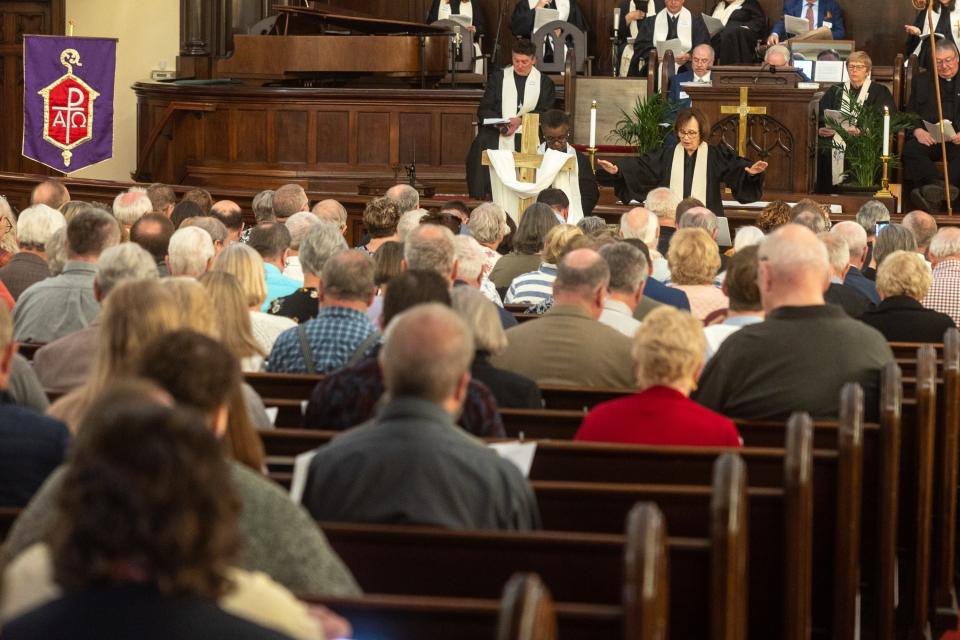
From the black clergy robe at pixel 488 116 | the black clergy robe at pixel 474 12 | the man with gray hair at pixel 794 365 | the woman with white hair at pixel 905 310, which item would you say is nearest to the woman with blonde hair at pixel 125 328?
the man with gray hair at pixel 794 365

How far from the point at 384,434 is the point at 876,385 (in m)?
1.93

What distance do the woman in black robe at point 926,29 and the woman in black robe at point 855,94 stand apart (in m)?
1.27

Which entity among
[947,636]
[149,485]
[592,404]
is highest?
[149,485]

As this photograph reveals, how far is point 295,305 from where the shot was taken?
6.10m

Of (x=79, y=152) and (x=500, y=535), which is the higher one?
(x=79, y=152)

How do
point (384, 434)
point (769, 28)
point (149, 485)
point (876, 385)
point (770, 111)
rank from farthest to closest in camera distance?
point (769, 28) → point (770, 111) → point (876, 385) → point (384, 434) → point (149, 485)

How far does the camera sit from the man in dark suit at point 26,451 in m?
3.25

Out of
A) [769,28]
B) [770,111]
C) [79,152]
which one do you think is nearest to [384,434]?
[770,111]

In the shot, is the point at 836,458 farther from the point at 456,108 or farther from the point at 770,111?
the point at 456,108

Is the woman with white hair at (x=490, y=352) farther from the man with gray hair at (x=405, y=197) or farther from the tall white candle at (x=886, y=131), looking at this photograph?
the tall white candle at (x=886, y=131)

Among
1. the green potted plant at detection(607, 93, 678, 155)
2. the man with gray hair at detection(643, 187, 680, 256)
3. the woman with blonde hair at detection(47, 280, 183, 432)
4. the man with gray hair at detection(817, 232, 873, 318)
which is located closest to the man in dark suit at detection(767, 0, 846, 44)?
the green potted plant at detection(607, 93, 678, 155)

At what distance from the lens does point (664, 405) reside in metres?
4.05

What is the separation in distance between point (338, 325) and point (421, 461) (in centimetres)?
202

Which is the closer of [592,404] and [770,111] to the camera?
[592,404]
